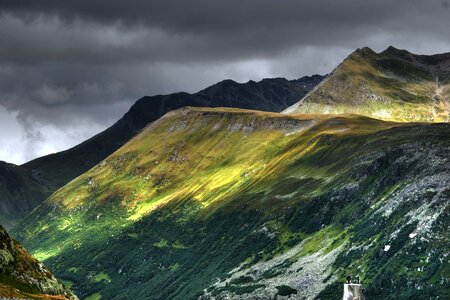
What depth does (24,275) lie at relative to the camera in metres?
122

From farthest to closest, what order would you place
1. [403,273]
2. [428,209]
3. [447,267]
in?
[428,209], [403,273], [447,267]

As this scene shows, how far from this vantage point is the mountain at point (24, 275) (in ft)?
381

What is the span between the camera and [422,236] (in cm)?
18512

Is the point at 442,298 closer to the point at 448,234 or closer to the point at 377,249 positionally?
the point at 448,234

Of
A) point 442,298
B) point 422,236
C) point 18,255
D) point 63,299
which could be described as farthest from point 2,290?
point 422,236

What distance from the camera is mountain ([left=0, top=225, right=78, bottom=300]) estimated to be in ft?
381

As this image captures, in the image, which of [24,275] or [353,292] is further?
[24,275]

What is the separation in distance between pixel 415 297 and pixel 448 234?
2397 centimetres

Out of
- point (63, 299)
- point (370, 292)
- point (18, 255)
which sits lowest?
point (370, 292)

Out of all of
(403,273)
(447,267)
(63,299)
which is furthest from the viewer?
(403,273)

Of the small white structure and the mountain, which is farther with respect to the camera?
the mountain

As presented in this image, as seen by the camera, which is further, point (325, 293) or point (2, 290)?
point (325, 293)

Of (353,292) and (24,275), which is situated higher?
(24,275)

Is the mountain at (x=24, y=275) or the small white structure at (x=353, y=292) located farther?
the mountain at (x=24, y=275)
